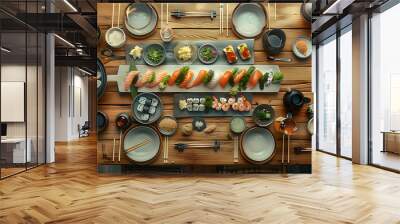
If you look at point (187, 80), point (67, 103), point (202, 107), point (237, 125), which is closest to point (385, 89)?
point (237, 125)

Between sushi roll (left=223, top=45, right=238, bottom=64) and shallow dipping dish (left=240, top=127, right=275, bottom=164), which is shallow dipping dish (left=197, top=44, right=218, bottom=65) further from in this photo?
shallow dipping dish (left=240, top=127, right=275, bottom=164)

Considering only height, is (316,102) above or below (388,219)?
above

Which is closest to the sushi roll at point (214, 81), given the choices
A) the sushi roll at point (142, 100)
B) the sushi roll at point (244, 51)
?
the sushi roll at point (244, 51)

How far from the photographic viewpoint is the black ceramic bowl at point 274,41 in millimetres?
5291

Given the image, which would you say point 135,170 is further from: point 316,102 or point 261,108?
point 316,102

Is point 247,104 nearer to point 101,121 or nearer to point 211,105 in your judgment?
point 211,105

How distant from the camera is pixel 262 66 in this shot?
17.5 ft

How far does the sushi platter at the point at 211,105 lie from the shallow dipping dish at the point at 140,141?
445mm

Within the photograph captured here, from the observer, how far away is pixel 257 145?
5367mm

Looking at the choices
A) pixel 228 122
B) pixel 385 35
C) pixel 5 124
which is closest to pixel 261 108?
pixel 228 122

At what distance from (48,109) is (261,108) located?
12.7 feet

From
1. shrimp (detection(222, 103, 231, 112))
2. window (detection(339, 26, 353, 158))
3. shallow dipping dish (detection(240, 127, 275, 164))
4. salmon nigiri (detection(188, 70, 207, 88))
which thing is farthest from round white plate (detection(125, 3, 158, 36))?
window (detection(339, 26, 353, 158))

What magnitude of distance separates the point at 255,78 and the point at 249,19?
880 mm

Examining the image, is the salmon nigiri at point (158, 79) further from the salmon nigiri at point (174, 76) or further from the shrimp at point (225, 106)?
the shrimp at point (225, 106)
